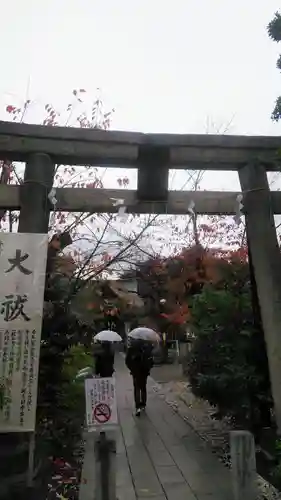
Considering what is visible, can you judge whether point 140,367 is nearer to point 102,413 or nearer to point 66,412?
point 66,412

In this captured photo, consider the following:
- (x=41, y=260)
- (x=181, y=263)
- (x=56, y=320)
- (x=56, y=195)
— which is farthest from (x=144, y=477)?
(x=181, y=263)

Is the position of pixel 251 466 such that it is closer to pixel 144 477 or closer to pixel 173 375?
pixel 144 477

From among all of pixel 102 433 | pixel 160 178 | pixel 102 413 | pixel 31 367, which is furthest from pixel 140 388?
pixel 31 367

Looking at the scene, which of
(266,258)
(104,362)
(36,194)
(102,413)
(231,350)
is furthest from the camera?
(104,362)

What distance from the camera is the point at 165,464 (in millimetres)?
7082

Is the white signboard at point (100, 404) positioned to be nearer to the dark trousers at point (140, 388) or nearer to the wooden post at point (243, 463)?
the wooden post at point (243, 463)

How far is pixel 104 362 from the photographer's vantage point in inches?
554

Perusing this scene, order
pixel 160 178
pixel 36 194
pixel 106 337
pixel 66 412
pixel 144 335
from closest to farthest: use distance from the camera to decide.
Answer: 1. pixel 36 194
2. pixel 160 178
3. pixel 66 412
4. pixel 144 335
5. pixel 106 337

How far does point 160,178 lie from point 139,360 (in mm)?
6266

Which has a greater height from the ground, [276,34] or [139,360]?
[276,34]

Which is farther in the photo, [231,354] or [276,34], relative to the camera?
[231,354]

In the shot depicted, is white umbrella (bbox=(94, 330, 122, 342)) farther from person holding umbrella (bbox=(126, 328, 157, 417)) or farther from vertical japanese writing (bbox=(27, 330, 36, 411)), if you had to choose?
vertical japanese writing (bbox=(27, 330, 36, 411))

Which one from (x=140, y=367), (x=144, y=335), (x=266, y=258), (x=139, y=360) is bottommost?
(x=140, y=367)

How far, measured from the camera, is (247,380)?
7.12 m
